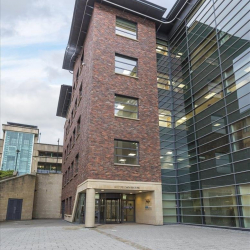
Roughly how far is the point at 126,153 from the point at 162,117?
18.1 ft

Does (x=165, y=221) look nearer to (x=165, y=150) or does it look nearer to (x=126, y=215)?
(x=126, y=215)

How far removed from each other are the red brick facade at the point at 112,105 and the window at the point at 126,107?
0.43 m

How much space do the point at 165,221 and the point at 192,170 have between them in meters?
4.67

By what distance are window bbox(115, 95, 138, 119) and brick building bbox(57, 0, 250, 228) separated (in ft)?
0.29

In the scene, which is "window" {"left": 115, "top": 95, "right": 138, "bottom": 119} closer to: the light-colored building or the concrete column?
the concrete column

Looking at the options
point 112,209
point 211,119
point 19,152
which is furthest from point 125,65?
point 19,152

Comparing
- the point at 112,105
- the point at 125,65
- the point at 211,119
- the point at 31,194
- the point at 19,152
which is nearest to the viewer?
the point at 211,119

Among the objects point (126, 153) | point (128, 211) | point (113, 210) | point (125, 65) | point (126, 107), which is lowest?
point (128, 211)

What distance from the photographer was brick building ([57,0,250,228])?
16422 millimetres

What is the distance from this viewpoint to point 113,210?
799 inches

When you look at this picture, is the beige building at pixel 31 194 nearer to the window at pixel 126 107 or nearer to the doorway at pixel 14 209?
the doorway at pixel 14 209

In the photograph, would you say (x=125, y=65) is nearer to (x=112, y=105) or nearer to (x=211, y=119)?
(x=112, y=105)

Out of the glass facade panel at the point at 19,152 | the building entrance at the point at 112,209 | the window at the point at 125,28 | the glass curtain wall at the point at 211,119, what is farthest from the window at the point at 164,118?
the glass facade panel at the point at 19,152

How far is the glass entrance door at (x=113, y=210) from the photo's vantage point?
20055 mm
